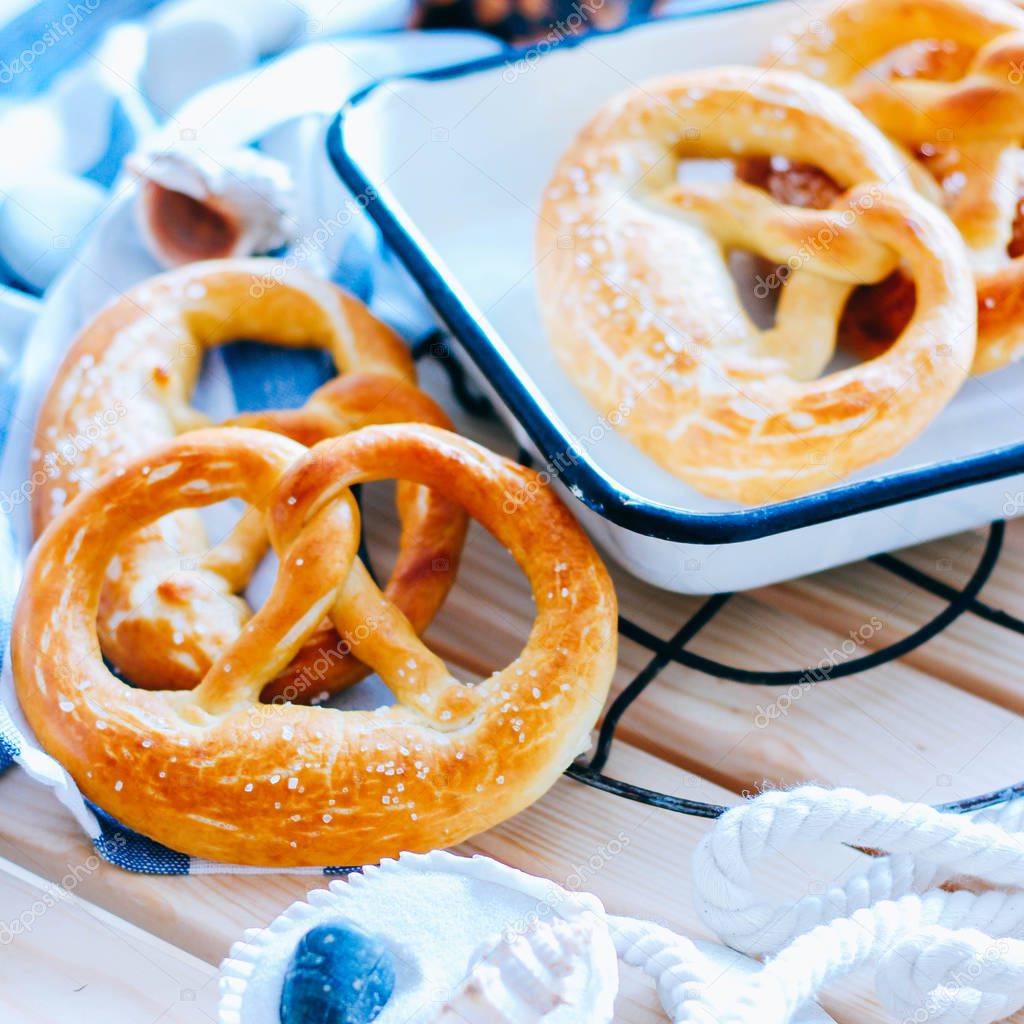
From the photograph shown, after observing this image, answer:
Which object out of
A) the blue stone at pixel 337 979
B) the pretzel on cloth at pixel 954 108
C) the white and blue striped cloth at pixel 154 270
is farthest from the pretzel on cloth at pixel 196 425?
the pretzel on cloth at pixel 954 108

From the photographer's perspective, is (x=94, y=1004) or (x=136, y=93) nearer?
(x=94, y=1004)

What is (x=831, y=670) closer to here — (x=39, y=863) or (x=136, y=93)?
(x=39, y=863)

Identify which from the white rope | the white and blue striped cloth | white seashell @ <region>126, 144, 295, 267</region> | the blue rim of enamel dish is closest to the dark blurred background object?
the white and blue striped cloth

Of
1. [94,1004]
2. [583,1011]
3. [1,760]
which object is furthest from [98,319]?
[583,1011]

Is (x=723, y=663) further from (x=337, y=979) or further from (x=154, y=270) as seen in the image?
(x=154, y=270)

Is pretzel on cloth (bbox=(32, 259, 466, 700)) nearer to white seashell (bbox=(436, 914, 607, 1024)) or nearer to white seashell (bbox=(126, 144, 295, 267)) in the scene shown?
white seashell (bbox=(126, 144, 295, 267))

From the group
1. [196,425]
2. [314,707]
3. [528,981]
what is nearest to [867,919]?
[528,981]
